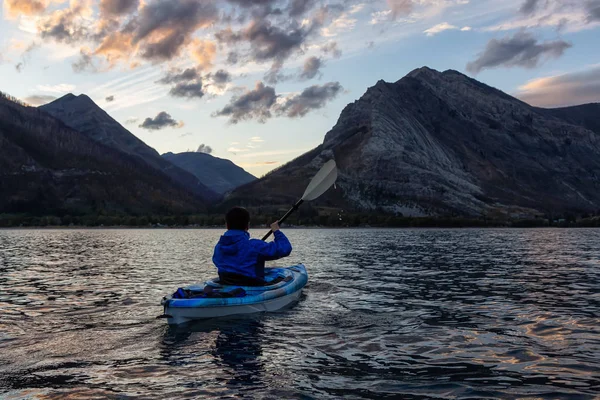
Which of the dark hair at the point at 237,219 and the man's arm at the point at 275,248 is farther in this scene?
the man's arm at the point at 275,248

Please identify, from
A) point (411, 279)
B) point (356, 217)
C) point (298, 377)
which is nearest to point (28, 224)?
point (356, 217)

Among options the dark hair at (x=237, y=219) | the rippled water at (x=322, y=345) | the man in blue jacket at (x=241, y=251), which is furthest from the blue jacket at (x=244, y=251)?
the rippled water at (x=322, y=345)

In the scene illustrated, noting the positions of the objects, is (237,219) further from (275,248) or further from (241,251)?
(275,248)

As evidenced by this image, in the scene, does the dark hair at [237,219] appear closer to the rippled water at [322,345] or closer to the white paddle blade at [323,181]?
the rippled water at [322,345]

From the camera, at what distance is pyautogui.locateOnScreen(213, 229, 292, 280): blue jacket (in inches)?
648

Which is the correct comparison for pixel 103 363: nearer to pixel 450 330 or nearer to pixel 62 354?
pixel 62 354

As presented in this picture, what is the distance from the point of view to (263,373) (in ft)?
34.7

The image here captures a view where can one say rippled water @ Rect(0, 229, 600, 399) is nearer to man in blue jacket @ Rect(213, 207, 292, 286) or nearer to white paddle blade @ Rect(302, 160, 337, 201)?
man in blue jacket @ Rect(213, 207, 292, 286)

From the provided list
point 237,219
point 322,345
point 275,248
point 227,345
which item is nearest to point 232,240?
point 237,219

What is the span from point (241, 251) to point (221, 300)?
180cm

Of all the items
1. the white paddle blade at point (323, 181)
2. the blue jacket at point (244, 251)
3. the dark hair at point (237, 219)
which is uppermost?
the white paddle blade at point (323, 181)

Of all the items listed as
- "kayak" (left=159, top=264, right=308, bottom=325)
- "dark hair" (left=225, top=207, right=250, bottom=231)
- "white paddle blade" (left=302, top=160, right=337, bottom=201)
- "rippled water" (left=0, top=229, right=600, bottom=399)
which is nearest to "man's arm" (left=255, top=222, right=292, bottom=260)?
"dark hair" (left=225, top=207, right=250, bottom=231)

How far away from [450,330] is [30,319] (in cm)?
1364

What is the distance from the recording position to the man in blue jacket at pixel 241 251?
54.1ft
